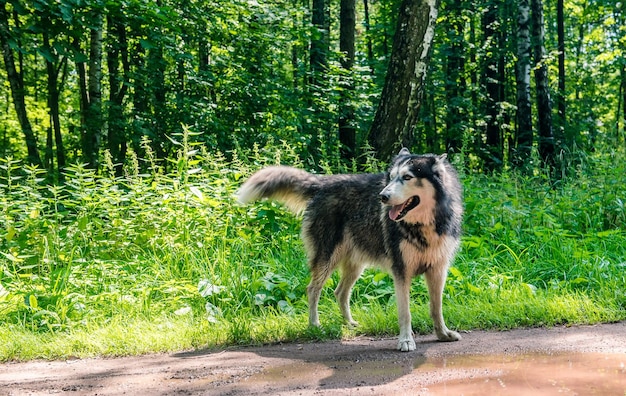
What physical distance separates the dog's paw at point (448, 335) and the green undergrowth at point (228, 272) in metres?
0.41

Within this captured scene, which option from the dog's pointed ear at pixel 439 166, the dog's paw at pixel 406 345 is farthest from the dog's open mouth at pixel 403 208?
the dog's paw at pixel 406 345

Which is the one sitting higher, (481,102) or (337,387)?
(481,102)

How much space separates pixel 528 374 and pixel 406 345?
110cm

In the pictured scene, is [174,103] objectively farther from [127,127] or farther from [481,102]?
[481,102]

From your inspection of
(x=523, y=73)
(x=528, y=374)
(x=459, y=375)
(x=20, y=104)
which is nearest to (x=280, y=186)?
(x=459, y=375)

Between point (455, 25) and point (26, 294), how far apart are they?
1666 centimetres

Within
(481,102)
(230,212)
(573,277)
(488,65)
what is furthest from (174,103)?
(481,102)

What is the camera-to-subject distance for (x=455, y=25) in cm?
1909

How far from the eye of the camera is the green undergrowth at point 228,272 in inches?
211

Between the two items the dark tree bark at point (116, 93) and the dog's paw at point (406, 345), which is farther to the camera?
the dark tree bark at point (116, 93)

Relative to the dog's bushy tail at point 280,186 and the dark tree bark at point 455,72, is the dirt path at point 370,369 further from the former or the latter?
the dark tree bark at point 455,72

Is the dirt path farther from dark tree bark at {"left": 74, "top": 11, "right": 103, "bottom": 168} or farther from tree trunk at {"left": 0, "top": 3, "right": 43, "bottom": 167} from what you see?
tree trunk at {"left": 0, "top": 3, "right": 43, "bottom": 167}

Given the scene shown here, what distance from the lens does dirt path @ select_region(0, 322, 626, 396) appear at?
3.66 metres

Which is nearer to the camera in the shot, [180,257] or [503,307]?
[503,307]
